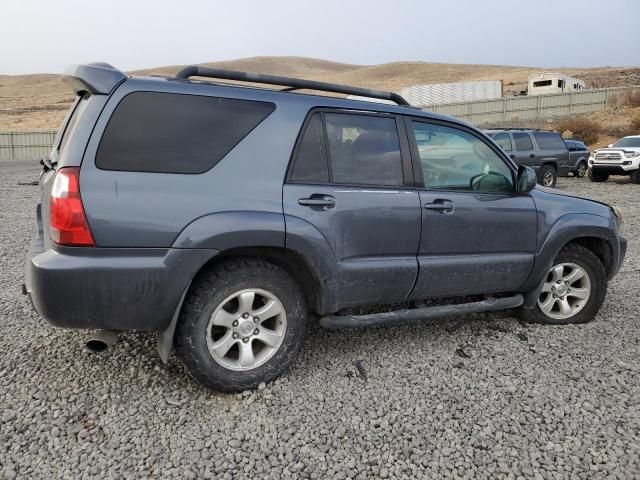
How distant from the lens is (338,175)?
11.0 feet

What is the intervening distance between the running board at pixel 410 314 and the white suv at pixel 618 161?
16193mm

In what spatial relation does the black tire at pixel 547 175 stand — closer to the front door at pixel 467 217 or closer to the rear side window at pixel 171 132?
the front door at pixel 467 217

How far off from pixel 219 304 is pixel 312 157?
107 cm

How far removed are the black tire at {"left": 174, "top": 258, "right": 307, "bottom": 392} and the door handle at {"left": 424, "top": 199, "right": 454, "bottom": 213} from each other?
42.5 inches

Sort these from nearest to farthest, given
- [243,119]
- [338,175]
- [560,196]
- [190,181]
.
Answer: [190,181] < [243,119] < [338,175] < [560,196]

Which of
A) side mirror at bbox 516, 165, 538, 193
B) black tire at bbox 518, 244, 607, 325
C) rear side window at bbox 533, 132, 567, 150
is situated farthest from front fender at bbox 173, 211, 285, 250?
rear side window at bbox 533, 132, 567, 150

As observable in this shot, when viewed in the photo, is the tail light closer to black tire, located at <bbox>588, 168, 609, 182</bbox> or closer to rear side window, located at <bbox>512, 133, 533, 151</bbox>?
rear side window, located at <bbox>512, 133, 533, 151</bbox>

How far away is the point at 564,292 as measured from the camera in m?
4.37

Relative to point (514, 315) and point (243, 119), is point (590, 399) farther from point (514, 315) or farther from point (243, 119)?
point (243, 119)

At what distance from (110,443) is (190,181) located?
1.42m

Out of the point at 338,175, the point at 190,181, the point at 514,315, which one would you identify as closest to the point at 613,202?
the point at 514,315

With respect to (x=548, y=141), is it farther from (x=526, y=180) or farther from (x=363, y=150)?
(x=363, y=150)

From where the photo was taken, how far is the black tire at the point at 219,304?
2967 millimetres

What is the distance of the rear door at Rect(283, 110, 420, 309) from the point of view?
319cm
